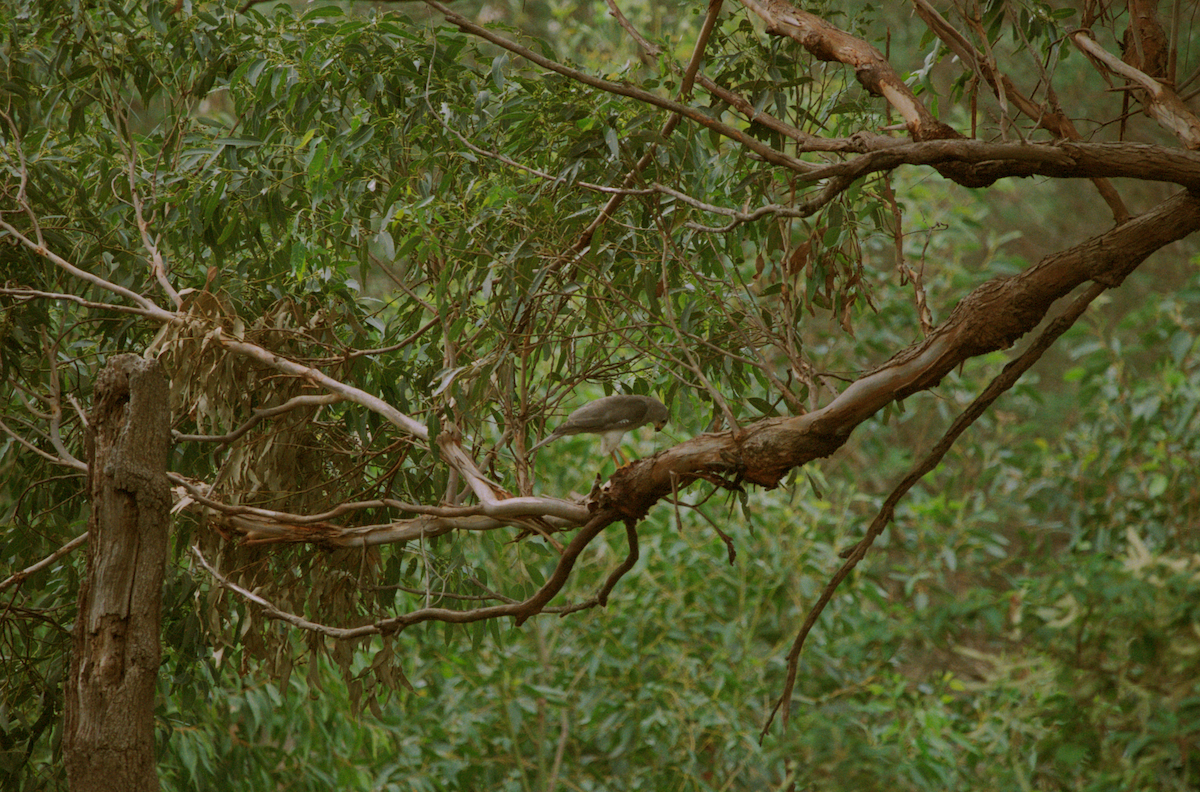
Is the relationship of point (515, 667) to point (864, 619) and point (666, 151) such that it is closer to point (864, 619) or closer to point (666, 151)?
point (864, 619)

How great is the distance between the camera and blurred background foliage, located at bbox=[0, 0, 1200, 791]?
2594 millimetres

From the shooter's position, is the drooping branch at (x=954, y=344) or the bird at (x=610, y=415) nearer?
the drooping branch at (x=954, y=344)

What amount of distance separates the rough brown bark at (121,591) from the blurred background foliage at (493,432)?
12.7 inches

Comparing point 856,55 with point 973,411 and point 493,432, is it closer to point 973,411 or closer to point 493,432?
point 973,411

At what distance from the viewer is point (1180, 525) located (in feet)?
17.7

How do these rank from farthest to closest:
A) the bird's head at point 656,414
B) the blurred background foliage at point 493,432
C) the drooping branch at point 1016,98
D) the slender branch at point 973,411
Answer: the bird's head at point 656,414, the blurred background foliage at point 493,432, the drooping branch at point 1016,98, the slender branch at point 973,411

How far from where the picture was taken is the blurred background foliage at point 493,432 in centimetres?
259

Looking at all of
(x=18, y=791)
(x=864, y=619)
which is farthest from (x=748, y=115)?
(x=864, y=619)

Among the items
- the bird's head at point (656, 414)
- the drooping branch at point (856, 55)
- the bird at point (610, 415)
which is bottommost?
the bird at point (610, 415)

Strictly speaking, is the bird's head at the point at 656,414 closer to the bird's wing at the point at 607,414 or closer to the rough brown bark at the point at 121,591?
the bird's wing at the point at 607,414

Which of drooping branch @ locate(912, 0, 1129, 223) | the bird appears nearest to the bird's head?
the bird

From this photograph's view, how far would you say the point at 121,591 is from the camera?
7.27 feet

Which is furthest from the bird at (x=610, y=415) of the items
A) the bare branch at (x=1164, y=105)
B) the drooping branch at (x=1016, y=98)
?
the bare branch at (x=1164, y=105)

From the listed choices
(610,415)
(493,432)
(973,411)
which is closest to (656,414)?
(610,415)
